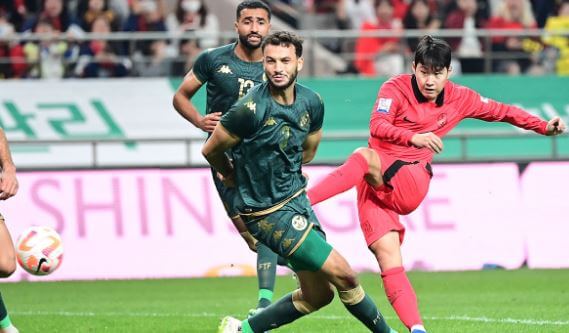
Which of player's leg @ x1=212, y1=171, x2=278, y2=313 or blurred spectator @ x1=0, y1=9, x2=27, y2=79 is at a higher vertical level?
player's leg @ x1=212, y1=171, x2=278, y2=313

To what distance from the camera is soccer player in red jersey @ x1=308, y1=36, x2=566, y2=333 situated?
27.1ft

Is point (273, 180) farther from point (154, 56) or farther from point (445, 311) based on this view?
point (154, 56)

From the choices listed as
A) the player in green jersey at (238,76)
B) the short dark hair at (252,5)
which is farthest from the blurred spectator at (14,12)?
the short dark hair at (252,5)

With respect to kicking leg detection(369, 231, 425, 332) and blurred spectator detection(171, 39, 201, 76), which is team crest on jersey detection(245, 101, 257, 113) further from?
blurred spectator detection(171, 39, 201, 76)

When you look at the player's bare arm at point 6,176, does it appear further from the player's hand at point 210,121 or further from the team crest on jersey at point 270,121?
the player's hand at point 210,121

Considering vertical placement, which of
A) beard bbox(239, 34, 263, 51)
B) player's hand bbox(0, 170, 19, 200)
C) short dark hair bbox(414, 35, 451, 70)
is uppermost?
short dark hair bbox(414, 35, 451, 70)

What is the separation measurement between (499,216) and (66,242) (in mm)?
5098

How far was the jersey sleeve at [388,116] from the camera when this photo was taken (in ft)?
26.7

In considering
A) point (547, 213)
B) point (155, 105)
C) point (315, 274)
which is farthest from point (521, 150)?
point (315, 274)

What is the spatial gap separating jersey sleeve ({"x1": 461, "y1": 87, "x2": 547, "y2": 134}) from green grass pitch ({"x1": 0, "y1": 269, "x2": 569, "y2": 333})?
64.0 inches

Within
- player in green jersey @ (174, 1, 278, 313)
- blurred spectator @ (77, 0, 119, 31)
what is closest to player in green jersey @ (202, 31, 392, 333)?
player in green jersey @ (174, 1, 278, 313)

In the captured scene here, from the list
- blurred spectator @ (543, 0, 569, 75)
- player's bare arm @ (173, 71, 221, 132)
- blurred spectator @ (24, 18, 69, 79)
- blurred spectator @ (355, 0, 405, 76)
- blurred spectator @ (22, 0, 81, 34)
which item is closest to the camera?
player's bare arm @ (173, 71, 221, 132)

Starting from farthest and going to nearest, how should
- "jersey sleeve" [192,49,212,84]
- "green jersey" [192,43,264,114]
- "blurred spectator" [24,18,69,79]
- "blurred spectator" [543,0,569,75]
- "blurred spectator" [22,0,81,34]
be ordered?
1. "blurred spectator" [543,0,569,75]
2. "blurred spectator" [22,0,81,34]
3. "blurred spectator" [24,18,69,79]
4. "jersey sleeve" [192,49,212,84]
5. "green jersey" [192,43,264,114]

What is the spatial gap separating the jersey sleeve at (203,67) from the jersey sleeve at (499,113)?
6.79ft
